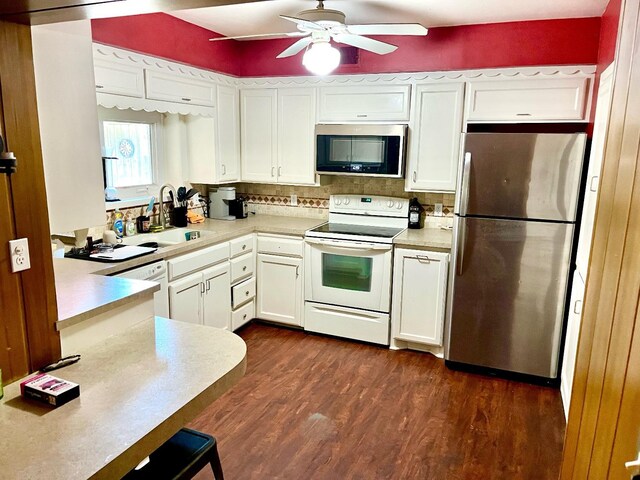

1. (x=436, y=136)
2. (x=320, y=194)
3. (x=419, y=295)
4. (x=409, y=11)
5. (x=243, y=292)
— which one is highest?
(x=409, y=11)

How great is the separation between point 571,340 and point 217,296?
7.92 feet

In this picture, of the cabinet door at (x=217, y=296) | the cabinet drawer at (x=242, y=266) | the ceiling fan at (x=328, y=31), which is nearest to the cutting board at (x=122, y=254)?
the cabinet door at (x=217, y=296)

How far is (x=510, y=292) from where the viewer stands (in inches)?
122

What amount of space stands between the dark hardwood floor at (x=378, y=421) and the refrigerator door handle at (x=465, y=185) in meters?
1.19

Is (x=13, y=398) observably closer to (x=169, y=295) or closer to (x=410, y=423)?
(x=169, y=295)

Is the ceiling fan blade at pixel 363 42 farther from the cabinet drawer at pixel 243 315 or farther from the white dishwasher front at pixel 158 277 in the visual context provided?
the cabinet drawer at pixel 243 315

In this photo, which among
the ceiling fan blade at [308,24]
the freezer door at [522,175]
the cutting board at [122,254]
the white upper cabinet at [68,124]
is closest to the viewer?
the white upper cabinet at [68,124]

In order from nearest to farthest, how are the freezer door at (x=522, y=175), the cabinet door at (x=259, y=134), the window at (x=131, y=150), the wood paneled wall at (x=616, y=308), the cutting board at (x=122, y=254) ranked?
1. the wood paneled wall at (x=616, y=308)
2. the cutting board at (x=122, y=254)
3. the freezer door at (x=522, y=175)
4. the window at (x=131, y=150)
5. the cabinet door at (x=259, y=134)

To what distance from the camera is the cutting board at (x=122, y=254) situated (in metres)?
2.60

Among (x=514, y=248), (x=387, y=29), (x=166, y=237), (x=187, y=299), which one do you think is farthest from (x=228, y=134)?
(x=514, y=248)

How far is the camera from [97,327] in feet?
5.65

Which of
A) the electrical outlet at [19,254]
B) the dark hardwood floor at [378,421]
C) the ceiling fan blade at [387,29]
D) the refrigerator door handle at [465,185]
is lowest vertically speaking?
A: the dark hardwood floor at [378,421]

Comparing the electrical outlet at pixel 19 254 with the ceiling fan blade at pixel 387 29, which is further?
the ceiling fan blade at pixel 387 29

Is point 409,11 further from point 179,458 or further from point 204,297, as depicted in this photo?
point 179,458
